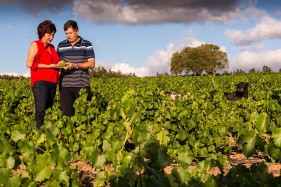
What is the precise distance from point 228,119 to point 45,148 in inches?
183

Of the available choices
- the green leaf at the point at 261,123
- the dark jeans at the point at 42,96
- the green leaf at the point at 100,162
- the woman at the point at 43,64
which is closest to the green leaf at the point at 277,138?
the green leaf at the point at 261,123

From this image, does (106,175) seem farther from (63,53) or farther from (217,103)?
(217,103)

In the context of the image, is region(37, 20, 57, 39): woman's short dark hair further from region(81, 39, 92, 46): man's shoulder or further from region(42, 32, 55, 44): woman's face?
region(81, 39, 92, 46): man's shoulder

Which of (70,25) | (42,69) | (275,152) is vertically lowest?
(275,152)

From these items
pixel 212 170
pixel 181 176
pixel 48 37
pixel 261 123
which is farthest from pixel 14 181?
pixel 48 37

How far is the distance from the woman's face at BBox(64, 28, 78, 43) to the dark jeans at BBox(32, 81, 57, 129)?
2.34 ft

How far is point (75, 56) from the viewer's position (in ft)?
21.1

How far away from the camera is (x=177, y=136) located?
22.7 feet

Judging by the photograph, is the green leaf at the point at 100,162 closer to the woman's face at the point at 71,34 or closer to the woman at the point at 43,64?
the woman at the point at 43,64

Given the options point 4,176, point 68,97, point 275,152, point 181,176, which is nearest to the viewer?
point 181,176

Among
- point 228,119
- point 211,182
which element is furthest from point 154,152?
point 228,119

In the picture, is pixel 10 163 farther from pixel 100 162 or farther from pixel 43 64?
pixel 43 64

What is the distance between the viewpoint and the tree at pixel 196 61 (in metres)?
91.6

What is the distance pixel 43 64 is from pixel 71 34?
597 millimetres
